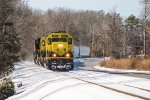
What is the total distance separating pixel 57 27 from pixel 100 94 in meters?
117

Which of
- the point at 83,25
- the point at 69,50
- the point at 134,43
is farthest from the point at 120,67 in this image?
the point at 83,25

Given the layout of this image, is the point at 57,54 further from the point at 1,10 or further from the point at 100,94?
the point at 100,94

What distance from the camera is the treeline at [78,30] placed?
84.4ft

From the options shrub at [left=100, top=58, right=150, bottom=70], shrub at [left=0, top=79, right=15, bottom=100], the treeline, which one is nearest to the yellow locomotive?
the treeline

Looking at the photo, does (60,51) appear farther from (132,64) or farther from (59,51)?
(132,64)

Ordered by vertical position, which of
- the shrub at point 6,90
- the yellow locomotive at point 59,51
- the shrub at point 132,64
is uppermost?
the yellow locomotive at point 59,51

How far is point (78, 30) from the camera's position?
136 metres

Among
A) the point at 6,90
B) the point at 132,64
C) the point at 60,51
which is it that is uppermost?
the point at 60,51

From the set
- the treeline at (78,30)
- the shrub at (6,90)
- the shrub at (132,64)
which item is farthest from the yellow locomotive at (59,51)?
the shrub at (6,90)

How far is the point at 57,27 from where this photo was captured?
133 meters

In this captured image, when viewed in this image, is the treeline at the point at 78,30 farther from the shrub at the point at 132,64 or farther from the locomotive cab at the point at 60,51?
the shrub at the point at 132,64

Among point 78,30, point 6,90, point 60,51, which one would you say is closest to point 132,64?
point 60,51

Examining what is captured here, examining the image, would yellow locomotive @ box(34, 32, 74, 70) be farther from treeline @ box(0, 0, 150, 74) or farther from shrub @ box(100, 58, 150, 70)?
shrub @ box(100, 58, 150, 70)

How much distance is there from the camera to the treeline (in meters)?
25.7
